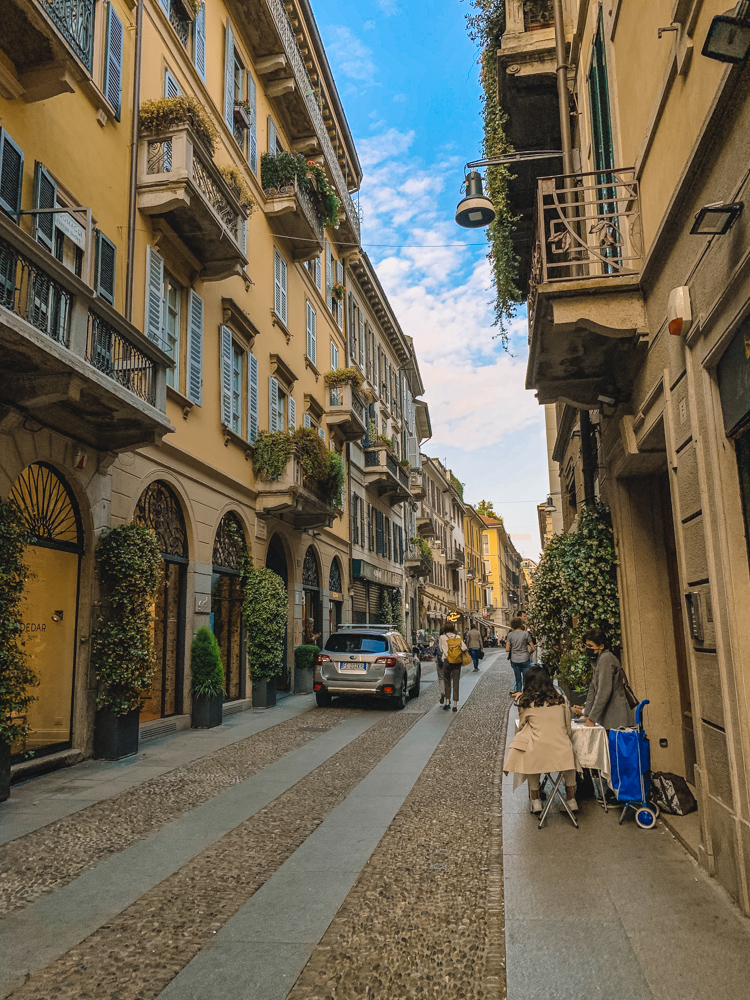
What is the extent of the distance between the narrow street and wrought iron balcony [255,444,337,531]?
863cm

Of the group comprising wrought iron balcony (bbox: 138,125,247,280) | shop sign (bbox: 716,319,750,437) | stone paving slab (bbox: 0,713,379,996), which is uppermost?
wrought iron balcony (bbox: 138,125,247,280)

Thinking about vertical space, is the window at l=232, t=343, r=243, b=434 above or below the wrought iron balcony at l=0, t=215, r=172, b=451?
above

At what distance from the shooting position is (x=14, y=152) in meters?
8.65

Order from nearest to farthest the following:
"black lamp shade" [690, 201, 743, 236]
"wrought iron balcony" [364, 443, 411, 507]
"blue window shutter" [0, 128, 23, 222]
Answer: "black lamp shade" [690, 201, 743, 236] → "blue window shutter" [0, 128, 23, 222] → "wrought iron balcony" [364, 443, 411, 507]

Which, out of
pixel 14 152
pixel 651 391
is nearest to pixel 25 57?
pixel 14 152

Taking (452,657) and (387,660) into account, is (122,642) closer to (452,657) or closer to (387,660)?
(387,660)

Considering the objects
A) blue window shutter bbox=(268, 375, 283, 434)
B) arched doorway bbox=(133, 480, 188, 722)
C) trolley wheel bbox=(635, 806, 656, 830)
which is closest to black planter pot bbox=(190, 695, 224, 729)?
arched doorway bbox=(133, 480, 188, 722)

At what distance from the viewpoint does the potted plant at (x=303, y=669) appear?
18.2m

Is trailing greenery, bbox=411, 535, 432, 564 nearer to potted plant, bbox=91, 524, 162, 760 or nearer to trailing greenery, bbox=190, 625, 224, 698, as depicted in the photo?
trailing greenery, bbox=190, 625, 224, 698

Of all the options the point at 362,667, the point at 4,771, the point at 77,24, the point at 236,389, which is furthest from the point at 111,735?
the point at 77,24

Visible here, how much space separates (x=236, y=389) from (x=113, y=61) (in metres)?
6.55

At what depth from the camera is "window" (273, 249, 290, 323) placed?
61.9 ft

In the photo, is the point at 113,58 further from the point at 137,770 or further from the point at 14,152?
the point at 137,770

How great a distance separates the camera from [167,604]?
12.5 m
